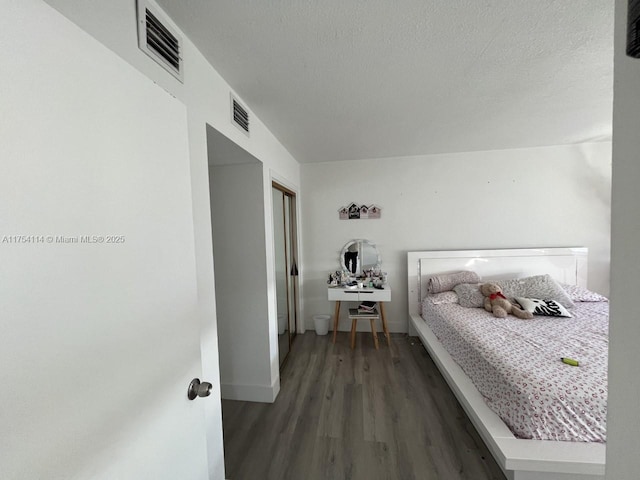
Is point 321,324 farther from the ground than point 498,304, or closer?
closer

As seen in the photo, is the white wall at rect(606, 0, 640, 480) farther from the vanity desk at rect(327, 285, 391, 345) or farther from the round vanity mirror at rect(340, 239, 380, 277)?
the round vanity mirror at rect(340, 239, 380, 277)

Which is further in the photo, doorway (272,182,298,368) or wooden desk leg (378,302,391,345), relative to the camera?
wooden desk leg (378,302,391,345)

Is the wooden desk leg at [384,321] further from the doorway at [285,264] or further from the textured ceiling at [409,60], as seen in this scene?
the textured ceiling at [409,60]

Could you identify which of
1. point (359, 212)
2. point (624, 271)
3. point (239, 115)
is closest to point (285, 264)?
point (359, 212)

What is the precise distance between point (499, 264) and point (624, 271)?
9.71ft

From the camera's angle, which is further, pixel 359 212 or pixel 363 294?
pixel 359 212

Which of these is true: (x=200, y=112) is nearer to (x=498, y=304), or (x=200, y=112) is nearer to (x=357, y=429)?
(x=357, y=429)

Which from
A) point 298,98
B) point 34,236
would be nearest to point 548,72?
point 298,98

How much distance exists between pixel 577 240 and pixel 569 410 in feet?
8.95

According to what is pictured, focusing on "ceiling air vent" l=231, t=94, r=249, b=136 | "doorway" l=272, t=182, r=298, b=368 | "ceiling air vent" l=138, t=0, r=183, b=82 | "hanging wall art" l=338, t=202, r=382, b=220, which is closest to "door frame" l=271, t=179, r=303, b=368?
"doorway" l=272, t=182, r=298, b=368

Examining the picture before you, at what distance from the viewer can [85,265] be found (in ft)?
1.71

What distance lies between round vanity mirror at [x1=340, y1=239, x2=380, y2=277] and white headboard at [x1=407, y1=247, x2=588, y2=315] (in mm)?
446

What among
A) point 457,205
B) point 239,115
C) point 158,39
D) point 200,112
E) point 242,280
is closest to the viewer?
point 158,39

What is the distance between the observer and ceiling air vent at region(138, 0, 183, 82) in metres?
0.88
